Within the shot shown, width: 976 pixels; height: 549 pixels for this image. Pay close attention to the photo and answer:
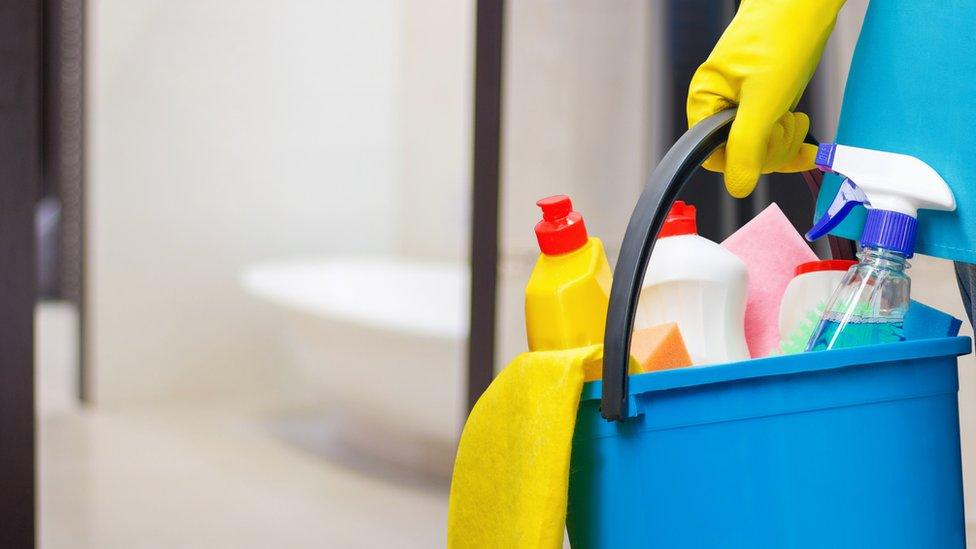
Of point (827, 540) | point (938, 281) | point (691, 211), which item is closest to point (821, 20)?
point (691, 211)

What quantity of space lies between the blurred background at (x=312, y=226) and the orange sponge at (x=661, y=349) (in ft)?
1.79

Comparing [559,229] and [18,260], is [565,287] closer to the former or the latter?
[559,229]

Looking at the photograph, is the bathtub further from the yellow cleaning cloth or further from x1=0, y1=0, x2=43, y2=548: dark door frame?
the yellow cleaning cloth

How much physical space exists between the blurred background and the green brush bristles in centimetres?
54

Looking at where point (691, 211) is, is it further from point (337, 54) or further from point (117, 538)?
point (337, 54)

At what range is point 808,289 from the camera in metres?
0.65

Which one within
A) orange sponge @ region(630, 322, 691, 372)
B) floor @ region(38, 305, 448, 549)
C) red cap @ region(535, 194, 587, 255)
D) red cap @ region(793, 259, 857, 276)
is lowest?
floor @ region(38, 305, 448, 549)

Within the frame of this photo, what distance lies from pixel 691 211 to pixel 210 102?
2209 mm

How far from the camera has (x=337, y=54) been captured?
288cm

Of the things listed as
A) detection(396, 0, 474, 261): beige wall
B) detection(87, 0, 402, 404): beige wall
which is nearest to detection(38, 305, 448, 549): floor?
detection(87, 0, 402, 404): beige wall

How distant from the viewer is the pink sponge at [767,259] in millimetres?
700

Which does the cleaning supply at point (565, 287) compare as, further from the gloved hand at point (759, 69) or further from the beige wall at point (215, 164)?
the beige wall at point (215, 164)

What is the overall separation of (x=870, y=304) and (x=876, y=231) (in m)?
0.05

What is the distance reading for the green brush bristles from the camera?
2.07 ft
